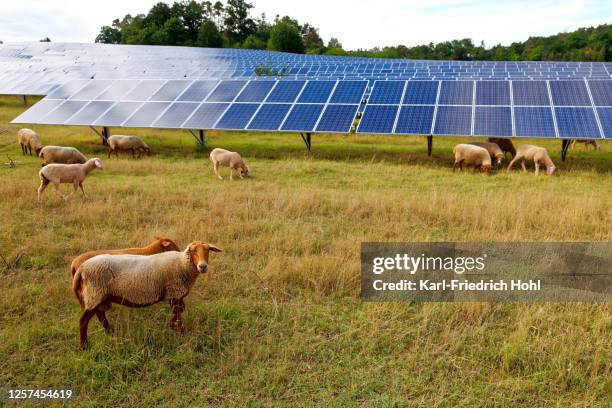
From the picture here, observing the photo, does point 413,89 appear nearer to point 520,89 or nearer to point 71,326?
point 520,89

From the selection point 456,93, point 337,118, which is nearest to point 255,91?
point 337,118

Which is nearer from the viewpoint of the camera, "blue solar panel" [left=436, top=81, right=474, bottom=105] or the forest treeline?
"blue solar panel" [left=436, top=81, right=474, bottom=105]

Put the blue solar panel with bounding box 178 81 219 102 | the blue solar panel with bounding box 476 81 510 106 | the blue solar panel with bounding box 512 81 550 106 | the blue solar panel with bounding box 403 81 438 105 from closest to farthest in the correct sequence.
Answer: the blue solar panel with bounding box 512 81 550 106, the blue solar panel with bounding box 476 81 510 106, the blue solar panel with bounding box 403 81 438 105, the blue solar panel with bounding box 178 81 219 102

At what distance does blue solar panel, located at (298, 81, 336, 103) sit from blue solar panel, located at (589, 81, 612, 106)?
10.3 metres

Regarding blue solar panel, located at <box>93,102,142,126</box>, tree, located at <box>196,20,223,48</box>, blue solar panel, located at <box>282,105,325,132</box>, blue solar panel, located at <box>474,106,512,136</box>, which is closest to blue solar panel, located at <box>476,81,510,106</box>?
blue solar panel, located at <box>474,106,512,136</box>

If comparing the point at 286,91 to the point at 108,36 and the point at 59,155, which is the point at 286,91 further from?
the point at 108,36

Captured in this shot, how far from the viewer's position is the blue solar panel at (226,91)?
67.8 feet

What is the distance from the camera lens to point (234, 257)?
773 centimetres

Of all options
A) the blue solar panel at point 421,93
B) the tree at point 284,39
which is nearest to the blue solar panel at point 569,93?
the blue solar panel at point 421,93

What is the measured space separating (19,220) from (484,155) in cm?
1334

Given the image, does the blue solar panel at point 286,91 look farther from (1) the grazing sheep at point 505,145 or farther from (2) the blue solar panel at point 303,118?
(1) the grazing sheep at point 505,145

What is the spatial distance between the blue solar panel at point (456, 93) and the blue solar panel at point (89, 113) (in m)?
14.7

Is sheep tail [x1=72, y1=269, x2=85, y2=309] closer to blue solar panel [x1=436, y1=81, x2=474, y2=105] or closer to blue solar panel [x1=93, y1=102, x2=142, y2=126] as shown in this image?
blue solar panel [x1=93, y1=102, x2=142, y2=126]

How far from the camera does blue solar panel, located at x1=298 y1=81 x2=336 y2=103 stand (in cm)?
1964
